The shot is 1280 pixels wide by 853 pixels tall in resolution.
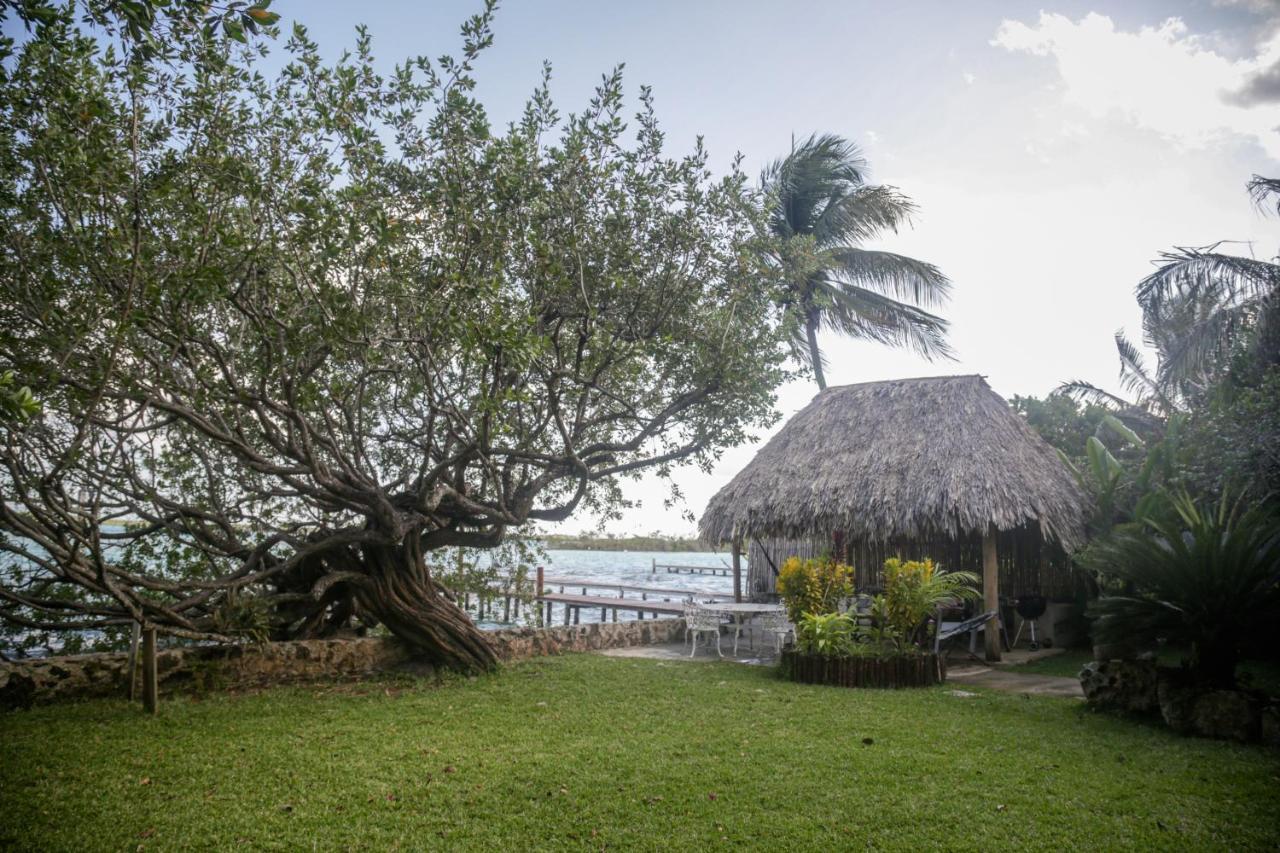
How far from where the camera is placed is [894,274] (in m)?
17.0

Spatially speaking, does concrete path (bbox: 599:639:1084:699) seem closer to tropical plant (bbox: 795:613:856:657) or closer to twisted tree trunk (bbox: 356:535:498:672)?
tropical plant (bbox: 795:613:856:657)

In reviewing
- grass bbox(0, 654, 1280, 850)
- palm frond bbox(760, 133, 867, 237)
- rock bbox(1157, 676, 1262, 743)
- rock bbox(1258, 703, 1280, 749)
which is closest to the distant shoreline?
grass bbox(0, 654, 1280, 850)

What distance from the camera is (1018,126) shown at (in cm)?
961

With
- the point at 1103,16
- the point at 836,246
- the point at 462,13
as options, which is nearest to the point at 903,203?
the point at 836,246

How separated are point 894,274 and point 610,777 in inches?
582

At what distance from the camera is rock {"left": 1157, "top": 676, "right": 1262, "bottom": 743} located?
5636 mm

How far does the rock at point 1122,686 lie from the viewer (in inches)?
252

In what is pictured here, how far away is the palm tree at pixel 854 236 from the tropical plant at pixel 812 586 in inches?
329

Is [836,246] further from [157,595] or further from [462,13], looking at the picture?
[157,595]

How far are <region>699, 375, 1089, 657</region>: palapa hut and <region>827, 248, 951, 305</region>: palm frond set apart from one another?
403 centimetres

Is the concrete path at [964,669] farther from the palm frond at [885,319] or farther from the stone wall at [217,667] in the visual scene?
the palm frond at [885,319]

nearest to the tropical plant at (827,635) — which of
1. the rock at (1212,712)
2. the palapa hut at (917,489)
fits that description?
the palapa hut at (917,489)

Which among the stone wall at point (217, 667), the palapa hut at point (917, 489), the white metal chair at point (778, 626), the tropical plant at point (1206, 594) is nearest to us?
the tropical plant at point (1206, 594)

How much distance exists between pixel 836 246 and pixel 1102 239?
23.5ft
